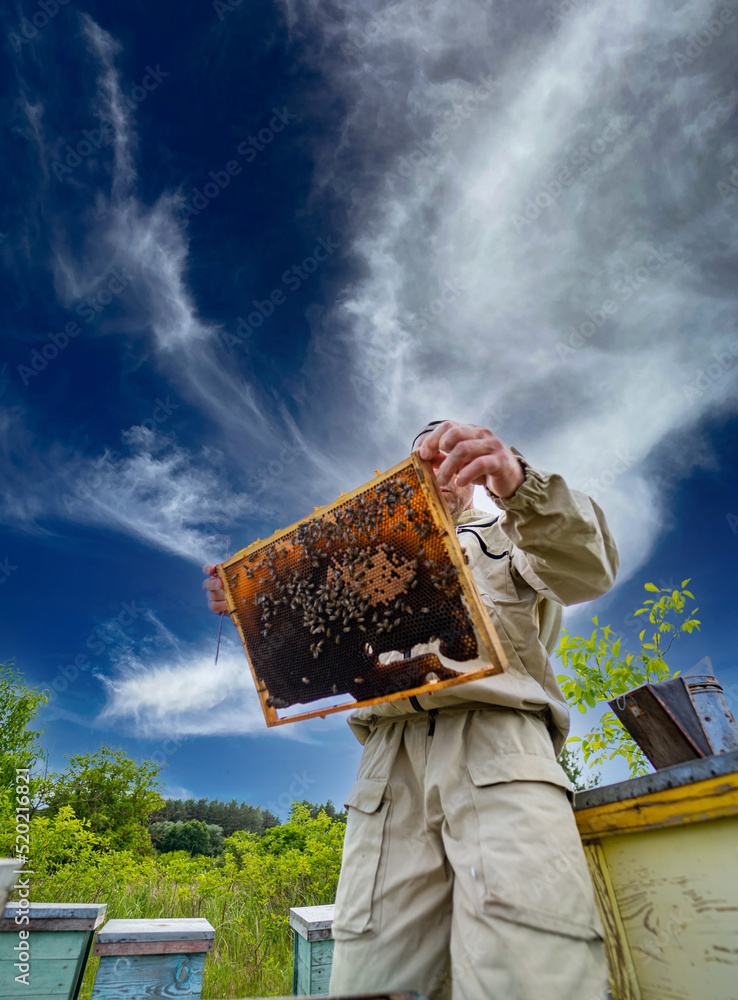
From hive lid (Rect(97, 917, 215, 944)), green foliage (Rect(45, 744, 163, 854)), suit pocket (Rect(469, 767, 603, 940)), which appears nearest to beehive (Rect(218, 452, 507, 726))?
suit pocket (Rect(469, 767, 603, 940))

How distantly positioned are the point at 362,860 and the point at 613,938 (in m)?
1.06

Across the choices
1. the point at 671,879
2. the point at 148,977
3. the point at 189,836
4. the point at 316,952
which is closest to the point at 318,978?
the point at 316,952

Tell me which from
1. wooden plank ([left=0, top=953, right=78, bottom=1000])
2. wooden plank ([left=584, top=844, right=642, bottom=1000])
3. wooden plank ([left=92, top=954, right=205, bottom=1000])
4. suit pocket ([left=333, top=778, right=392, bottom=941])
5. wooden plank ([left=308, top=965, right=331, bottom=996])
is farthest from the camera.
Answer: wooden plank ([left=308, top=965, right=331, bottom=996])

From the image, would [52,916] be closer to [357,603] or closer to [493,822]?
[357,603]

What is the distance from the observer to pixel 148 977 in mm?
3512

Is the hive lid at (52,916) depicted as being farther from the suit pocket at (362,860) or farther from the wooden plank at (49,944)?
the suit pocket at (362,860)

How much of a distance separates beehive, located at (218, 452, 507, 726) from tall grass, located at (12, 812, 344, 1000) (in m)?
4.92

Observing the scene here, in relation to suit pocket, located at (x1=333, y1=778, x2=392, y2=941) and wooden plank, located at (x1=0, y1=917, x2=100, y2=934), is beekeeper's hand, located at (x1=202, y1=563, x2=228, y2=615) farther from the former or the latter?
wooden plank, located at (x1=0, y1=917, x2=100, y2=934)

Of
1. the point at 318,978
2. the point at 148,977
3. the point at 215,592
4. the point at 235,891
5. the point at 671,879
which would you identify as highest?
the point at 215,592

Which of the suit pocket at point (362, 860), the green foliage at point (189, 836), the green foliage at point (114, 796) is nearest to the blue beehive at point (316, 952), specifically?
the suit pocket at point (362, 860)

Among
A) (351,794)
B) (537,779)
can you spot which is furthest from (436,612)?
(351,794)

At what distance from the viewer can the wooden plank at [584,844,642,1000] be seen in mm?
2082

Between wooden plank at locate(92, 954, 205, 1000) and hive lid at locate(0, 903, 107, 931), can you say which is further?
hive lid at locate(0, 903, 107, 931)

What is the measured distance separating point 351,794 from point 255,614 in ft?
3.87
